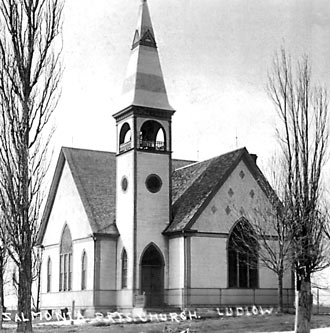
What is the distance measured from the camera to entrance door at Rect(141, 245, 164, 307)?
141 feet

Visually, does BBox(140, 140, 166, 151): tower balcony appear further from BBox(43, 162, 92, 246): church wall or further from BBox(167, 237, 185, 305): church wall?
BBox(43, 162, 92, 246): church wall

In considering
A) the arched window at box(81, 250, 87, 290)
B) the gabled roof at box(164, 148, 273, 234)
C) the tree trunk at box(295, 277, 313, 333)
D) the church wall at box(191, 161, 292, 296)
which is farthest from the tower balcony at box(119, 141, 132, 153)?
the tree trunk at box(295, 277, 313, 333)

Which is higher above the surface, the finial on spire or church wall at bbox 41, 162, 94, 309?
the finial on spire

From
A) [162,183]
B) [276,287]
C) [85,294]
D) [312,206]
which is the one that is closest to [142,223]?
[162,183]

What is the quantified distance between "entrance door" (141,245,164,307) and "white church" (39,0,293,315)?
0.06 meters

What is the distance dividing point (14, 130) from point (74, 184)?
82.3 feet

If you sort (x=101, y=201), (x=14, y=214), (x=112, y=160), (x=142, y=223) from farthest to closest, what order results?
(x=112, y=160) → (x=101, y=201) → (x=142, y=223) → (x=14, y=214)

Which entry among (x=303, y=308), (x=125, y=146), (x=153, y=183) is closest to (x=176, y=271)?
(x=153, y=183)

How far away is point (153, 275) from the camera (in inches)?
1711

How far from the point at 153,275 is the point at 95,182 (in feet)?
28.5

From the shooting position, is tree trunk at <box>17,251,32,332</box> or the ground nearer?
tree trunk at <box>17,251,32,332</box>

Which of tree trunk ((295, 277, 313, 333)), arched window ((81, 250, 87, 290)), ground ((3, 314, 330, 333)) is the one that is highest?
arched window ((81, 250, 87, 290))

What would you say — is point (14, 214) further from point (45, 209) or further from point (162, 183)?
point (45, 209)

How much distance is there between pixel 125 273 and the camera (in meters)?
43.7
